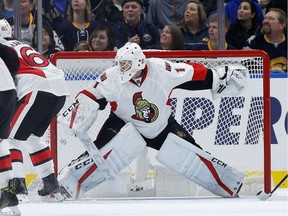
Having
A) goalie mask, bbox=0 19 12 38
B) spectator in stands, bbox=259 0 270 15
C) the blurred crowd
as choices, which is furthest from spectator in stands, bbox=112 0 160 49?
goalie mask, bbox=0 19 12 38

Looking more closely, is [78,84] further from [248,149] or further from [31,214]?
[31,214]

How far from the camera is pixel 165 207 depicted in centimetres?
510

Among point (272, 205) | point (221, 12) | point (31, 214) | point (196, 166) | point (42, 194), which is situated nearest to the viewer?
point (31, 214)

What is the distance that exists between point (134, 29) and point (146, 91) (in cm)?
138

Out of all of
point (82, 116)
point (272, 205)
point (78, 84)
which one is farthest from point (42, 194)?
point (272, 205)

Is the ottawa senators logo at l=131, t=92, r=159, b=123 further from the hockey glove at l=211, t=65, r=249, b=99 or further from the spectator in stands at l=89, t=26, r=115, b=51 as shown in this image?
the spectator in stands at l=89, t=26, r=115, b=51

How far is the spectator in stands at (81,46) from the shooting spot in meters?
6.82

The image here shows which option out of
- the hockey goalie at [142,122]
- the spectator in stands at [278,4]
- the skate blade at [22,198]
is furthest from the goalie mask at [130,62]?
the spectator in stands at [278,4]

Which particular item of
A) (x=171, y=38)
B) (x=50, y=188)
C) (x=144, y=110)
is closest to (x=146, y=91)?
(x=144, y=110)

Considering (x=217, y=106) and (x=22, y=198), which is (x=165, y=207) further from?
(x=217, y=106)

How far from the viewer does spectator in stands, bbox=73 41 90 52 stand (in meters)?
6.82

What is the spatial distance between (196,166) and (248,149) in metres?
0.49

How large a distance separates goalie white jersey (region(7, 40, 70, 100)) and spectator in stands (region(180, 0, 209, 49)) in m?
1.64

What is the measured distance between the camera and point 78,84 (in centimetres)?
609
